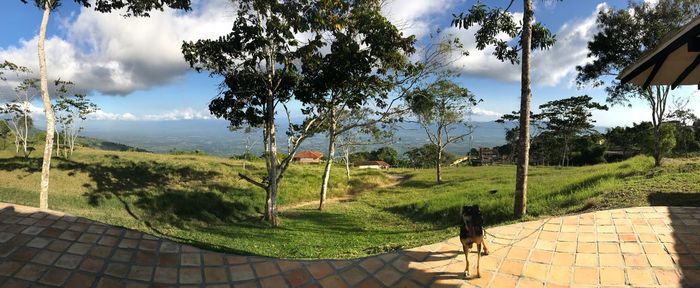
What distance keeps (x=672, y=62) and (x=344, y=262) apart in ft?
16.2

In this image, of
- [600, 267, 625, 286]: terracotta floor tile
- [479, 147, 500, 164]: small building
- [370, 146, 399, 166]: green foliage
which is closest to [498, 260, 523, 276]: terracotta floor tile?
[600, 267, 625, 286]: terracotta floor tile

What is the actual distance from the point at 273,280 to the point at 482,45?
23.8 ft

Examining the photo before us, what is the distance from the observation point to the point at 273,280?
15.9ft

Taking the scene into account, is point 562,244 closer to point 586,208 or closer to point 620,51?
point 586,208

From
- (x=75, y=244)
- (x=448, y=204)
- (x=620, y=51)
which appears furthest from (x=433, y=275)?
(x=620, y=51)

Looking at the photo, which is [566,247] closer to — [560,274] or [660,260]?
[560,274]

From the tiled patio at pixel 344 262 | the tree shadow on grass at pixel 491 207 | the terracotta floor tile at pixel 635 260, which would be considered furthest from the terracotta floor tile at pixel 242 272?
the tree shadow on grass at pixel 491 207

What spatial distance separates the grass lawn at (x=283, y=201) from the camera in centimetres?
889

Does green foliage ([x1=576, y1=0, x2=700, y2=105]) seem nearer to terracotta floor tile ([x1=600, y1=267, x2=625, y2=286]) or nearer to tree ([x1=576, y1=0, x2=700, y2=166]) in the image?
tree ([x1=576, y1=0, x2=700, y2=166])

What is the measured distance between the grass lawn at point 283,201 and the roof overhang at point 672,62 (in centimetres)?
368

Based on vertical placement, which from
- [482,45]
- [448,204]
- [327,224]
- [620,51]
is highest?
[620,51]

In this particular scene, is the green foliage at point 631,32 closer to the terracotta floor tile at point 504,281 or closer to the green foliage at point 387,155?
the terracotta floor tile at point 504,281

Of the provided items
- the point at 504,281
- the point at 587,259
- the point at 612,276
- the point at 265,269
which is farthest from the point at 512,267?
the point at 265,269

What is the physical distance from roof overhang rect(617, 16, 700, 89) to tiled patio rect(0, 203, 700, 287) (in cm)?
227
